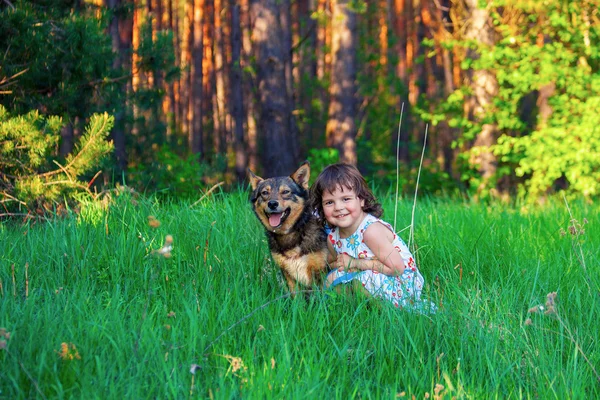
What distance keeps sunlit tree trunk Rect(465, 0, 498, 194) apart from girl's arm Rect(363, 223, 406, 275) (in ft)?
24.3

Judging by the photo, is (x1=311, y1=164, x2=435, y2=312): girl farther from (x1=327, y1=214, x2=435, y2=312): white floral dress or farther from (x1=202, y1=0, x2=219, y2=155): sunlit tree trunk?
(x1=202, y1=0, x2=219, y2=155): sunlit tree trunk

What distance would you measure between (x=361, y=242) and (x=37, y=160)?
3.40m

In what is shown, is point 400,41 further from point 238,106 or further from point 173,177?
point 173,177

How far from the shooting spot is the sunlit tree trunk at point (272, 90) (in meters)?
14.6

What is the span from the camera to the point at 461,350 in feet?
12.8

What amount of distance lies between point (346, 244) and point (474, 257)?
4.22ft

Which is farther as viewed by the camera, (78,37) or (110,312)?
(78,37)

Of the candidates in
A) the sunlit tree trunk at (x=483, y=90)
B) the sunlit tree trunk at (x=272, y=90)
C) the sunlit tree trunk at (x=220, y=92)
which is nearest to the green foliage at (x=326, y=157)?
the sunlit tree trunk at (x=272, y=90)

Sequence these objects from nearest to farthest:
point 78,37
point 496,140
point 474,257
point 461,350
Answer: point 461,350
point 474,257
point 78,37
point 496,140

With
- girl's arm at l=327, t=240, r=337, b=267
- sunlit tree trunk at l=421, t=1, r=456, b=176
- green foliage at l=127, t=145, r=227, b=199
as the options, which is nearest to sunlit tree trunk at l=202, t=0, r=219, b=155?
sunlit tree trunk at l=421, t=1, r=456, b=176

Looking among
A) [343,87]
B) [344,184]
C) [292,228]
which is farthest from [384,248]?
[343,87]

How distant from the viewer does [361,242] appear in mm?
5055

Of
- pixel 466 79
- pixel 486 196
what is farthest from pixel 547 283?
pixel 466 79

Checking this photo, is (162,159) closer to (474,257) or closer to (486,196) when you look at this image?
(486,196)
